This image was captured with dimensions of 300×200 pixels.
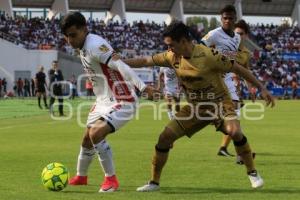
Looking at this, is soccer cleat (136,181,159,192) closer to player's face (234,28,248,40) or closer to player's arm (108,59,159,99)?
player's arm (108,59,159,99)

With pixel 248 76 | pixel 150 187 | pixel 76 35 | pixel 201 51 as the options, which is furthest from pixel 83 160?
pixel 248 76

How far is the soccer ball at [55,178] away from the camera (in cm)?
893

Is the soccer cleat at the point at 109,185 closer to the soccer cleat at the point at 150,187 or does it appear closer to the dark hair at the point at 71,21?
the soccer cleat at the point at 150,187

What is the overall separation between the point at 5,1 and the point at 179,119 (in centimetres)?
6441

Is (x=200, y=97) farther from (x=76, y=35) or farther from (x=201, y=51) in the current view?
(x=76, y=35)

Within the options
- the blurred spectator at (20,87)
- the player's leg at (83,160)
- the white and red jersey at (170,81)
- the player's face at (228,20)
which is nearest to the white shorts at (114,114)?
the player's leg at (83,160)

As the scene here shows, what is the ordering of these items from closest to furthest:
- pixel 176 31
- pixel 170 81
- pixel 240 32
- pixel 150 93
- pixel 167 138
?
pixel 150 93, pixel 176 31, pixel 167 138, pixel 240 32, pixel 170 81

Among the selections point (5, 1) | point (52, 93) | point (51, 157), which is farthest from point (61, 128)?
point (5, 1)

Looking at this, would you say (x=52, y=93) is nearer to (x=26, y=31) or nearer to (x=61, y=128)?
(x=61, y=128)

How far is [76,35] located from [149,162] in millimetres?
4164

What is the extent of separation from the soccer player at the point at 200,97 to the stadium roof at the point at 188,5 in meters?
67.1

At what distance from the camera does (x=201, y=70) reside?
870 centimetres

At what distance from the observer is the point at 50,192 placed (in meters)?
8.85

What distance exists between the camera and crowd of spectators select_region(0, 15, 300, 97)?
65.1 metres
